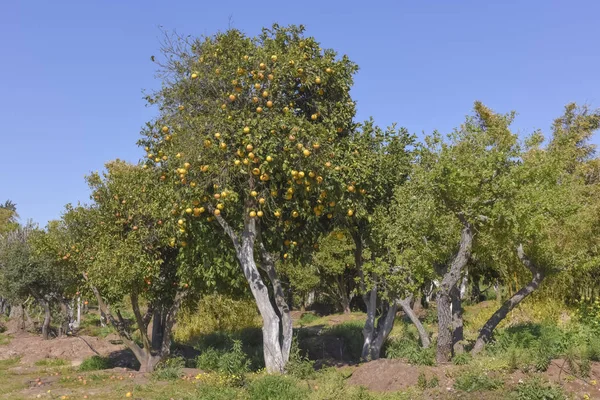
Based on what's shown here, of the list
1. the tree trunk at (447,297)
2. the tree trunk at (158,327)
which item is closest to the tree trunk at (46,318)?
the tree trunk at (158,327)

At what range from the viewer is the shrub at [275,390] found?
33.6 feet

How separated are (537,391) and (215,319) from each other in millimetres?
19179

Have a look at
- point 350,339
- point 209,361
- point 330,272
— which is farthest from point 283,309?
point 330,272

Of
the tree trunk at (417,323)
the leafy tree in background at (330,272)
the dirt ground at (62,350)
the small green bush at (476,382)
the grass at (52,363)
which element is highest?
the leafy tree in background at (330,272)

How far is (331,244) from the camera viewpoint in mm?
35594

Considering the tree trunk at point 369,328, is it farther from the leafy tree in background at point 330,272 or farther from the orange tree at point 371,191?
the leafy tree in background at point 330,272

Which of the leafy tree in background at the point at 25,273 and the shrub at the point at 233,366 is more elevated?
the leafy tree in background at the point at 25,273

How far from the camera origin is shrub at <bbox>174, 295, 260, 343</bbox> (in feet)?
87.1

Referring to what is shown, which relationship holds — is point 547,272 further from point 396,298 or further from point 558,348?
point 396,298

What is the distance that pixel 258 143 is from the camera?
11.8 meters

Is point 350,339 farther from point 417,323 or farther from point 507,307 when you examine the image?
point 507,307

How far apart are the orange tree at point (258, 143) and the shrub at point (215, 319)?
41.6 feet

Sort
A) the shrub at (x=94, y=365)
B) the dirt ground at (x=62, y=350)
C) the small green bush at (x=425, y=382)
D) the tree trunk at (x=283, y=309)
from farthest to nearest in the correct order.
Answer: the dirt ground at (x=62, y=350)
the shrub at (x=94, y=365)
the tree trunk at (x=283, y=309)
the small green bush at (x=425, y=382)

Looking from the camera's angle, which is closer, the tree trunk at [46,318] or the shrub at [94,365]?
the shrub at [94,365]
